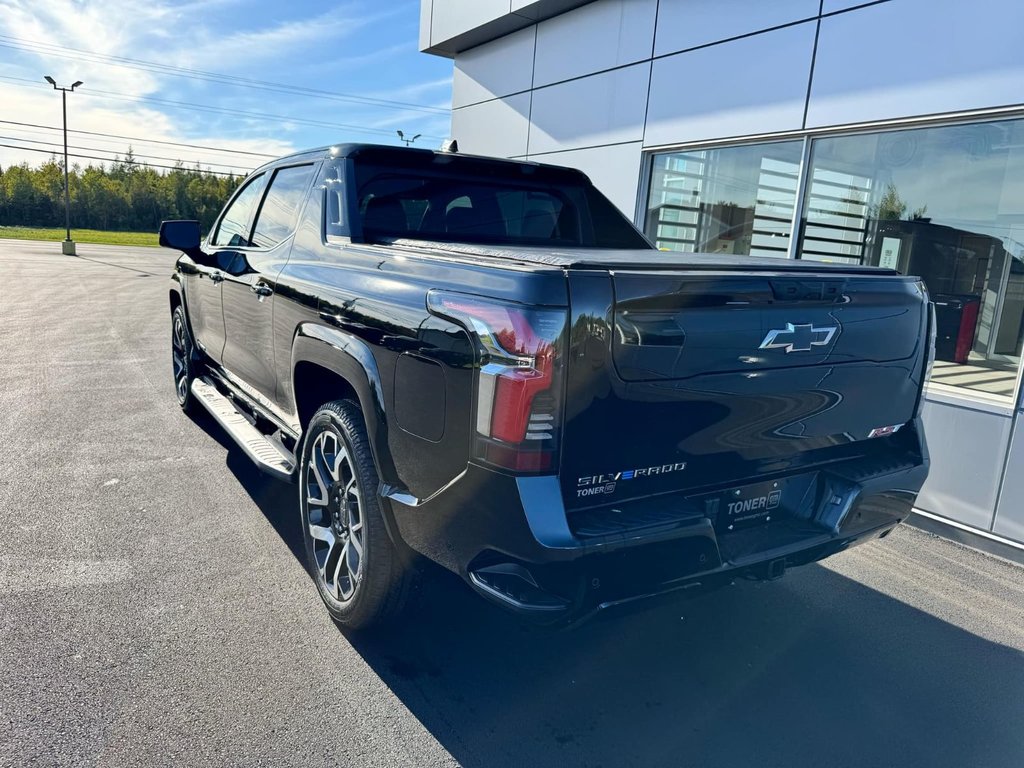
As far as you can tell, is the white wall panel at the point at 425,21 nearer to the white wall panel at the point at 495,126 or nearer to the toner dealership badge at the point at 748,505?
the white wall panel at the point at 495,126

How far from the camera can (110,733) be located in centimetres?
241

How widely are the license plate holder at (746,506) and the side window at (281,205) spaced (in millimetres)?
2647

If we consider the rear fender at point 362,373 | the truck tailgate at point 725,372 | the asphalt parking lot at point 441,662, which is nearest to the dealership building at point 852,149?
the asphalt parking lot at point 441,662

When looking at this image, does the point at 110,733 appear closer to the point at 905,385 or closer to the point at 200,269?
the point at 905,385

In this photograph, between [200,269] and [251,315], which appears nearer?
[251,315]

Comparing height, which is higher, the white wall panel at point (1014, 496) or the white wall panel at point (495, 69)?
the white wall panel at point (495, 69)

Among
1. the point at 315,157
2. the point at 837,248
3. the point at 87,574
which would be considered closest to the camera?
the point at 87,574

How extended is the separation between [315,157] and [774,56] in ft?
14.2

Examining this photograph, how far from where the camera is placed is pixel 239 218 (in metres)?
5.01

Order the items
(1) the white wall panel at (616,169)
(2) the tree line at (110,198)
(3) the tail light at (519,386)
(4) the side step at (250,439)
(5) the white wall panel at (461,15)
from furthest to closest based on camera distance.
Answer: (2) the tree line at (110,198) < (5) the white wall panel at (461,15) < (1) the white wall panel at (616,169) < (4) the side step at (250,439) < (3) the tail light at (519,386)

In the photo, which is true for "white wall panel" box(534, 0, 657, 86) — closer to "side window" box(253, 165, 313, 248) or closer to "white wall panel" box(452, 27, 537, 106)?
"white wall panel" box(452, 27, 537, 106)

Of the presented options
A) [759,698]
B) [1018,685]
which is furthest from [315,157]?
[1018,685]

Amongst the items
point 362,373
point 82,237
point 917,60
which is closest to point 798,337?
point 362,373

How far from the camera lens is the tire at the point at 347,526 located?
2762 mm
